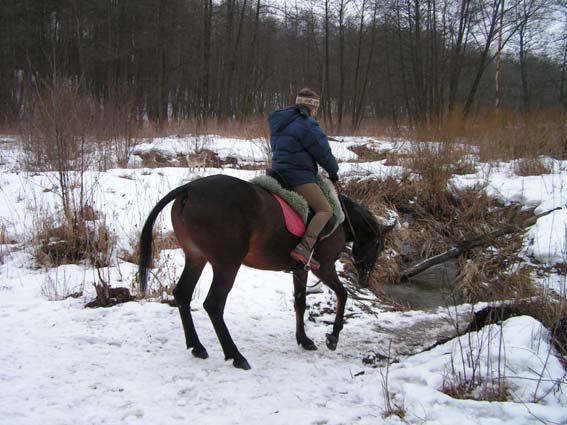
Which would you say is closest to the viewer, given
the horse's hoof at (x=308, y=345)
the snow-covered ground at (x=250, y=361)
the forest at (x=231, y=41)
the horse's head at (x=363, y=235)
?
the snow-covered ground at (x=250, y=361)

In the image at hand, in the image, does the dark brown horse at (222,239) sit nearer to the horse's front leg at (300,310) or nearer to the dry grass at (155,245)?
the horse's front leg at (300,310)

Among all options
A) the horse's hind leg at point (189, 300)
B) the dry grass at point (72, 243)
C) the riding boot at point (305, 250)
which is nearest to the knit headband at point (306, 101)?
the riding boot at point (305, 250)

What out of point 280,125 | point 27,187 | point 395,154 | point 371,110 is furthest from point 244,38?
point 280,125

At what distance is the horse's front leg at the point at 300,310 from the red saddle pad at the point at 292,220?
50cm

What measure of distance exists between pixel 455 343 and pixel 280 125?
2.48m

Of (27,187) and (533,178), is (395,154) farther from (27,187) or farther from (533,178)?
(27,187)

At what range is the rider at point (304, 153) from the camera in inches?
144

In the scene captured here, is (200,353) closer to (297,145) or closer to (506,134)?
(297,145)

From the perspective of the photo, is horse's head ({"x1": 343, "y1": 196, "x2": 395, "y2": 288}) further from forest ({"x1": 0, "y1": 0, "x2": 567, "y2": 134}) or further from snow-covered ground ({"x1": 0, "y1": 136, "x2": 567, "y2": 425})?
forest ({"x1": 0, "y1": 0, "x2": 567, "y2": 134})

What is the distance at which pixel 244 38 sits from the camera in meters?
28.2

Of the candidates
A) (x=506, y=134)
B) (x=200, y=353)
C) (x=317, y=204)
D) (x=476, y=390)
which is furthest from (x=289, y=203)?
(x=506, y=134)

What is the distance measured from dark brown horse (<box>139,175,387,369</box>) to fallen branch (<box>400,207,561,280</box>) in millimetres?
3089

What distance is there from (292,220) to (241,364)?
130 centimetres

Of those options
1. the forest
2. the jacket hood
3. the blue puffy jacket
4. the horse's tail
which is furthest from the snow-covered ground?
the forest
